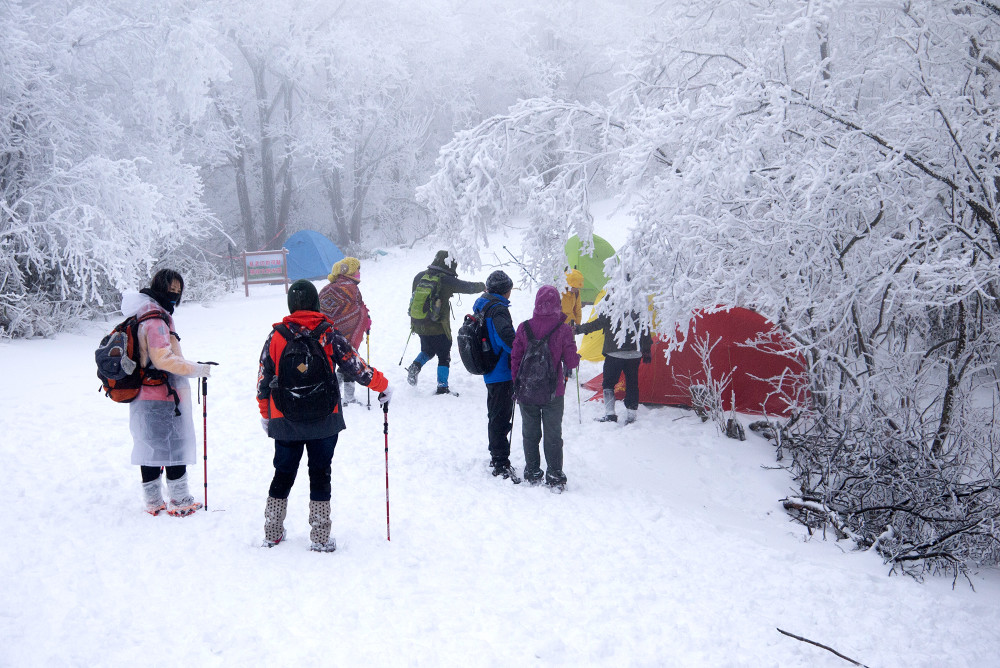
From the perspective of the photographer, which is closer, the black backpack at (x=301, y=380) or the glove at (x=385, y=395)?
the black backpack at (x=301, y=380)

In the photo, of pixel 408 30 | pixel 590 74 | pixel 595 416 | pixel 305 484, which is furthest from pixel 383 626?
pixel 590 74

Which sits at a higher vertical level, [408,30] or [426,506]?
[408,30]

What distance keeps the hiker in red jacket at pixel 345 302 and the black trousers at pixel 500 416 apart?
2242 millimetres

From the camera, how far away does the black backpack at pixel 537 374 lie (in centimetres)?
537

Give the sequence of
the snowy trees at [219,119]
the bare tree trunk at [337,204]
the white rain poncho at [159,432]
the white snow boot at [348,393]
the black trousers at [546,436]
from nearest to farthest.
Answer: the white rain poncho at [159,432] → the black trousers at [546,436] → the white snow boot at [348,393] → the snowy trees at [219,119] → the bare tree trunk at [337,204]

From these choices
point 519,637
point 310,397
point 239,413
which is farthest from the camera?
point 239,413

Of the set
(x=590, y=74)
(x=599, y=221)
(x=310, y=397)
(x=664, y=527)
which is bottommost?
(x=664, y=527)

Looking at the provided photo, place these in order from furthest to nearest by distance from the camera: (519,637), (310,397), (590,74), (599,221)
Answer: (590,74) < (599,221) < (310,397) < (519,637)

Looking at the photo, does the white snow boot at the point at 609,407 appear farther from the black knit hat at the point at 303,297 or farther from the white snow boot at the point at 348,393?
the black knit hat at the point at 303,297

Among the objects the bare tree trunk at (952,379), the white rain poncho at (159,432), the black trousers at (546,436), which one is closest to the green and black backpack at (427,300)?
the black trousers at (546,436)

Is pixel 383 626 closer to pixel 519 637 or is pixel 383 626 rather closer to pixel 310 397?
pixel 519 637

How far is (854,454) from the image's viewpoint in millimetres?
5492

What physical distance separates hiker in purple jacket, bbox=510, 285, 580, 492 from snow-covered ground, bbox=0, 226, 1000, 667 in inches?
10.8

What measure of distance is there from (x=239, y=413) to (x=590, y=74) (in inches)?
1080
